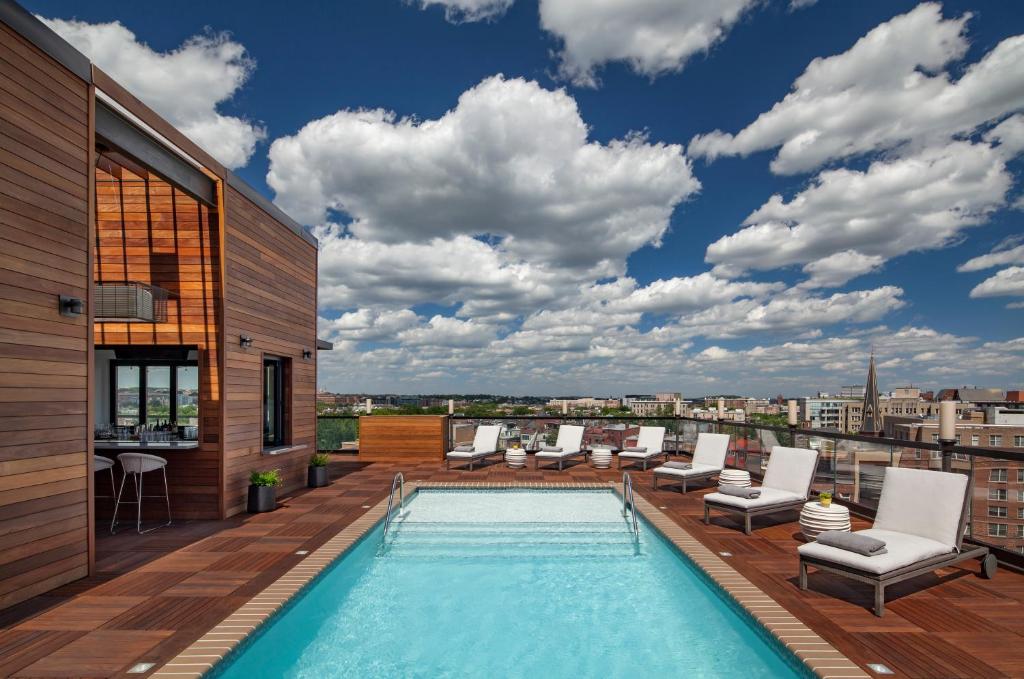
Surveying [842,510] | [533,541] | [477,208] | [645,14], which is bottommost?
[533,541]

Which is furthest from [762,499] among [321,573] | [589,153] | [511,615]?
[589,153]

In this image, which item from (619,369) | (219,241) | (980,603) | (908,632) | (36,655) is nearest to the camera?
(36,655)

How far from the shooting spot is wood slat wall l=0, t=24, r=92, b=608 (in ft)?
11.7

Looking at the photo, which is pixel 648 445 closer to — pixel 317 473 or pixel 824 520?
pixel 824 520

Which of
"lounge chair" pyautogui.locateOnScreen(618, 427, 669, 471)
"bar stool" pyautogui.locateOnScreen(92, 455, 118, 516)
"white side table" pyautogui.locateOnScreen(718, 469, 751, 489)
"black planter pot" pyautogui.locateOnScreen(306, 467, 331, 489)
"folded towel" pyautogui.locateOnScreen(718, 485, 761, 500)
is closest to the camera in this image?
"bar stool" pyautogui.locateOnScreen(92, 455, 118, 516)

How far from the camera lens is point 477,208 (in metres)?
12.2

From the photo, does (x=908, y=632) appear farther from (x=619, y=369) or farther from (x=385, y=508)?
(x=619, y=369)

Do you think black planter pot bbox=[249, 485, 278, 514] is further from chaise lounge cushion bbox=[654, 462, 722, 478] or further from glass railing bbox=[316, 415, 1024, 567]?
chaise lounge cushion bbox=[654, 462, 722, 478]

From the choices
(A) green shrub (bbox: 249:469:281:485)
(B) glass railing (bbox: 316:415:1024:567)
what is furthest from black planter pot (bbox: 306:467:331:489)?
(B) glass railing (bbox: 316:415:1024:567)

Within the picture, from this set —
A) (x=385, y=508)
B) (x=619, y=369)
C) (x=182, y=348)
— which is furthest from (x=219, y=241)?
(x=619, y=369)

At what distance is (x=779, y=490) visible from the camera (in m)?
6.11

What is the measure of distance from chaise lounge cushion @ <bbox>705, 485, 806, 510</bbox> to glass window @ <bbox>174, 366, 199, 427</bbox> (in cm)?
643

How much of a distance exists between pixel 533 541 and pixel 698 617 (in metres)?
2.23

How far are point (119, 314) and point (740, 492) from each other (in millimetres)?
6742
